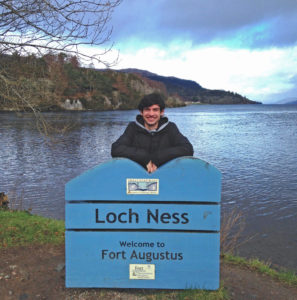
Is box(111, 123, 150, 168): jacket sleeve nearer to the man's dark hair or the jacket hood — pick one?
the jacket hood

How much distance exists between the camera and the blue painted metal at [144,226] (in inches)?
136

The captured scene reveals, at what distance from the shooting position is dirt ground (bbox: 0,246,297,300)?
3.73m

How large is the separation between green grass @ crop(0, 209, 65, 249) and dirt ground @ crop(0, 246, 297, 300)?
0.27 m

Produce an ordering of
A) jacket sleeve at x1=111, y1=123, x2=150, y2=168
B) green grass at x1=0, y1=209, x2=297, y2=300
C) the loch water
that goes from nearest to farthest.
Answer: jacket sleeve at x1=111, y1=123, x2=150, y2=168
green grass at x1=0, y1=209, x2=297, y2=300
the loch water

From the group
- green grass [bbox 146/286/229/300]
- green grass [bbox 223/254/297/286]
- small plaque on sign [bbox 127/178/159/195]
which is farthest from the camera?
green grass [bbox 223/254/297/286]

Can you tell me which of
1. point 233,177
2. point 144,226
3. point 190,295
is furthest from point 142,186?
point 233,177

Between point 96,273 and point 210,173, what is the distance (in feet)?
5.41

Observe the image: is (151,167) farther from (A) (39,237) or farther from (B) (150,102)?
(A) (39,237)

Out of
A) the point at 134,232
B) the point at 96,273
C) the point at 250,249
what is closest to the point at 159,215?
the point at 134,232

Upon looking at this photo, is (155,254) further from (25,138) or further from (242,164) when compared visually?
(25,138)

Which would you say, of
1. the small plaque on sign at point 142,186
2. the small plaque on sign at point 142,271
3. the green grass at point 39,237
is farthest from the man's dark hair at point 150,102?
the green grass at point 39,237

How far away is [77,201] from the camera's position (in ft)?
11.5

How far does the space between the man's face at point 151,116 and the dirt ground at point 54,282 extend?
1.92 metres

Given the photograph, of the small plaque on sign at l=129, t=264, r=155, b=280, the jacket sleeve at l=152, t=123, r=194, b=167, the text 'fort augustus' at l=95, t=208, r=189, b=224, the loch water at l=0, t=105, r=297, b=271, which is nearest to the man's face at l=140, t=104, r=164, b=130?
the jacket sleeve at l=152, t=123, r=194, b=167
